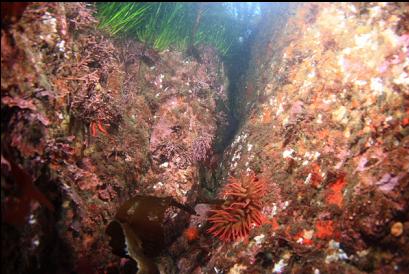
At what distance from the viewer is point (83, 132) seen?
3760 mm

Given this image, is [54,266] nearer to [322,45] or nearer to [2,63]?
[2,63]

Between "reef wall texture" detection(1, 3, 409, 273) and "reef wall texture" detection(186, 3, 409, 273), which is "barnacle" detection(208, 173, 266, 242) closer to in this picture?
"reef wall texture" detection(1, 3, 409, 273)

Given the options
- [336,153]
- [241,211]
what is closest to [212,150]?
[241,211]

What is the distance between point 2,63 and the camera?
251 cm

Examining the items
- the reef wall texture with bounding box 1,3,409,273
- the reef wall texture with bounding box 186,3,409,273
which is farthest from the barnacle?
the reef wall texture with bounding box 186,3,409,273

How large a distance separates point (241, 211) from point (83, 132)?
7.30ft

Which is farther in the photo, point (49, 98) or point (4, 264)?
point (49, 98)

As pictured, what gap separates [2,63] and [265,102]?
11.7 feet

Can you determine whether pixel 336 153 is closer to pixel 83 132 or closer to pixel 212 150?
pixel 212 150

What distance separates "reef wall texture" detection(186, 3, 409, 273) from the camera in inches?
126

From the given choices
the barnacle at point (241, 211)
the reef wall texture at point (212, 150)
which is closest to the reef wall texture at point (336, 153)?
the reef wall texture at point (212, 150)

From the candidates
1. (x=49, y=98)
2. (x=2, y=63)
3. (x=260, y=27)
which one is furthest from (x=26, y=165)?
(x=260, y=27)

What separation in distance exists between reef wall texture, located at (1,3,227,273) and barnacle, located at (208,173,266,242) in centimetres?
83

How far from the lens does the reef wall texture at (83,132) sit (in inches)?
103
